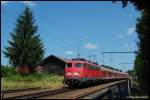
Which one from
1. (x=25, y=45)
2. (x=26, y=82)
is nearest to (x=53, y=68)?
(x=25, y=45)

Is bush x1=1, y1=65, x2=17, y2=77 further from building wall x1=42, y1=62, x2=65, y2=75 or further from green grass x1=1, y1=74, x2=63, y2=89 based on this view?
building wall x1=42, y1=62, x2=65, y2=75

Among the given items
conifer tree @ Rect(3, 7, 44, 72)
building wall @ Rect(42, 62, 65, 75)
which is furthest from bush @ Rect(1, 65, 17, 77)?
building wall @ Rect(42, 62, 65, 75)

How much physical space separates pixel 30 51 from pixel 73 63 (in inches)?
1190

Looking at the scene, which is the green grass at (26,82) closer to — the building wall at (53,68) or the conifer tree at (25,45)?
the conifer tree at (25,45)

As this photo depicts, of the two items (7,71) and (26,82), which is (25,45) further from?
(26,82)

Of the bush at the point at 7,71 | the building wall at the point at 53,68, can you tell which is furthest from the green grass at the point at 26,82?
the building wall at the point at 53,68

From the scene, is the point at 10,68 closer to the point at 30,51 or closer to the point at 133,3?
the point at 30,51

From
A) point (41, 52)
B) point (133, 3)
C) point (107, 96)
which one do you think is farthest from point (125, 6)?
point (41, 52)

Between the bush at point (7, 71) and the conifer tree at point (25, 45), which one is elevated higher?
the conifer tree at point (25, 45)

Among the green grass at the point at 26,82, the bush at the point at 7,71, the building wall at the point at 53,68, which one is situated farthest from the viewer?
the building wall at the point at 53,68

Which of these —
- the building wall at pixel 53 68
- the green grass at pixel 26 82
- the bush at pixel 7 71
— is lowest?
the green grass at pixel 26 82

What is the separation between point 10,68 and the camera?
7394 centimetres

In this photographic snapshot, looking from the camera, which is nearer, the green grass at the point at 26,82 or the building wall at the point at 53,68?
the green grass at the point at 26,82

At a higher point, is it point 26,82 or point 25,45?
point 25,45
